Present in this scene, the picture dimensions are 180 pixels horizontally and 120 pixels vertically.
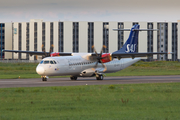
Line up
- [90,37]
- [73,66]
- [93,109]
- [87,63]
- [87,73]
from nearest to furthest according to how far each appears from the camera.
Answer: [93,109], [73,66], [87,73], [87,63], [90,37]

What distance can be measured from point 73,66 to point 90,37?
71.5 metres

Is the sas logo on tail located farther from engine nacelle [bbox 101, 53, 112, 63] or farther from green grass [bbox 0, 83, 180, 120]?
green grass [bbox 0, 83, 180, 120]

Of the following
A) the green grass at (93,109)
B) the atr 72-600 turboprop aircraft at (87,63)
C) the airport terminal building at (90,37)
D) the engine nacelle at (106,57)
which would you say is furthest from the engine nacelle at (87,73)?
the airport terminal building at (90,37)

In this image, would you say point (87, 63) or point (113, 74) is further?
point (113, 74)

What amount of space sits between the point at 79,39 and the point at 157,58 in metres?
27.9

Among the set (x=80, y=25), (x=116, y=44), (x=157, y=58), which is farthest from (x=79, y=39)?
(x=157, y=58)

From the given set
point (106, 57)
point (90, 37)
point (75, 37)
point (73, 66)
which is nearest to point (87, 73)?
point (73, 66)

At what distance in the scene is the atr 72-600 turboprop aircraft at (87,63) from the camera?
3170cm

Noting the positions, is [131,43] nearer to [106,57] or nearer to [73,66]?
[106,57]

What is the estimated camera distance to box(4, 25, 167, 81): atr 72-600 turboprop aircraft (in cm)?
3170

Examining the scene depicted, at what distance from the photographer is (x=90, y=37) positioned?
104688 millimetres

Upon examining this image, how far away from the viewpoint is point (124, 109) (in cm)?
1314

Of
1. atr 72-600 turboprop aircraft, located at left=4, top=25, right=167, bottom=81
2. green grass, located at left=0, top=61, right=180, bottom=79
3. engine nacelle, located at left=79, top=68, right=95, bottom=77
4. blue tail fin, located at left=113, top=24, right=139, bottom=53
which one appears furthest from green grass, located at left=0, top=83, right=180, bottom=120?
green grass, located at left=0, top=61, right=180, bottom=79

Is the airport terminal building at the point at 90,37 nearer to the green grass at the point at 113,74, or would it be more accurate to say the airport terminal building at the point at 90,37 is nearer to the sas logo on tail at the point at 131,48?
the green grass at the point at 113,74
